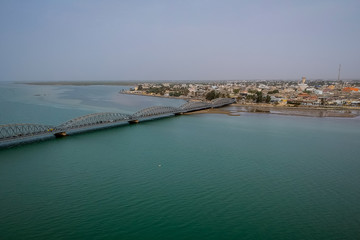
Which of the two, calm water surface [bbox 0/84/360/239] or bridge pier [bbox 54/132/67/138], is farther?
bridge pier [bbox 54/132/67/138]

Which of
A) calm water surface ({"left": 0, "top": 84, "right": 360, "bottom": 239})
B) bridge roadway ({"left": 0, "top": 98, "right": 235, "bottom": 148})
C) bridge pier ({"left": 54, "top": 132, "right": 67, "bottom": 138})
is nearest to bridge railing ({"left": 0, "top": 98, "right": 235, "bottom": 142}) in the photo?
bridge roadway ({"left": 0, "top": 98, "right": 235, "bottom": 148})

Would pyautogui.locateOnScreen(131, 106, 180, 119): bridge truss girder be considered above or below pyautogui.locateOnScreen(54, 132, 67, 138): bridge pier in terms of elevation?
above

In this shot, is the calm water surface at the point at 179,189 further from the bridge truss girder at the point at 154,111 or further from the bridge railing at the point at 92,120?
the bridge truss girder at the point at 154,111

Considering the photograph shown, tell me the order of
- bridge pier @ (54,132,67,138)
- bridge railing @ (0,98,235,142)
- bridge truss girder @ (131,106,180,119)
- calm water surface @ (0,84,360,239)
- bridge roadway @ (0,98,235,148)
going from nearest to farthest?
calm water surface @ (0,84,360,239), bridge roadway @ (0,98,235,148), bridge railing @ (0,98,235,142), bridge pier @ (54,132,67,138), bridge truss girder @ (131,106,180,119)

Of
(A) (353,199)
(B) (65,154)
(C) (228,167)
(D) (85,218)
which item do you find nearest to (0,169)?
(B) (65,154)

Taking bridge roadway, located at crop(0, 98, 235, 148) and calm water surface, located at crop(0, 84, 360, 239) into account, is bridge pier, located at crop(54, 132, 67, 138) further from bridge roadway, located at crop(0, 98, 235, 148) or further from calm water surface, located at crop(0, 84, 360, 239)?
calm water surface, located at crop(0, 84, 360, 239)

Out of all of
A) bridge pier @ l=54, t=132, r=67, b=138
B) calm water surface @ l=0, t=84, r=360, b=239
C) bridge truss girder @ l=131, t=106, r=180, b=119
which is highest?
bridge truss girder @ l=131, t=106, r=180, b=119

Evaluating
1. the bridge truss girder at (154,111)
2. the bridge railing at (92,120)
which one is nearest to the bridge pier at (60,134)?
the bridge railing at (92,120)

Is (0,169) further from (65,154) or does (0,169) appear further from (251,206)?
(251,206)

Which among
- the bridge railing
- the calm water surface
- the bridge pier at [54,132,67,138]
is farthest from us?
the bridge pier at [54,132,67,138]
